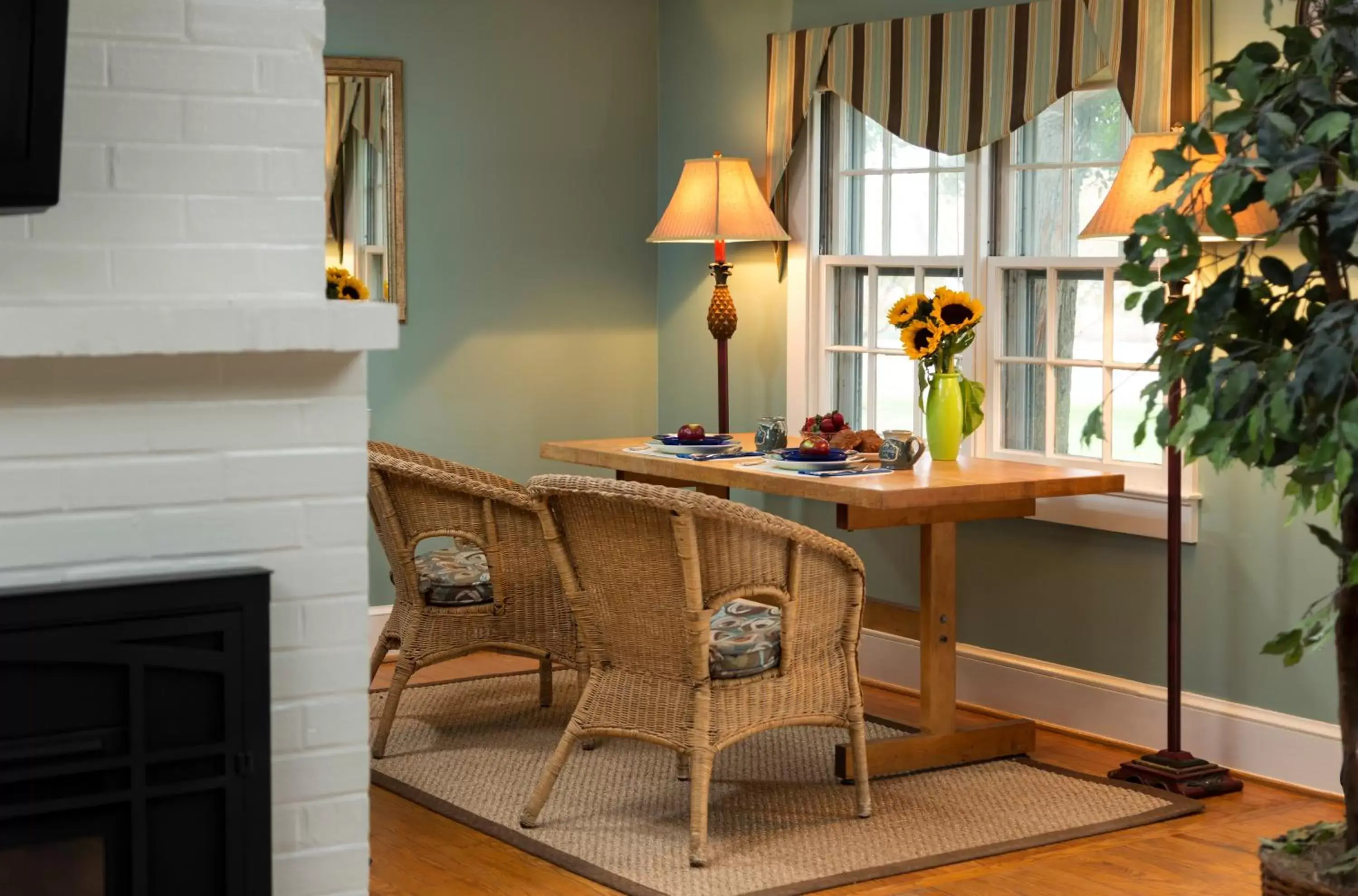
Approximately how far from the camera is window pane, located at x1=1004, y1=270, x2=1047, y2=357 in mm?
5000

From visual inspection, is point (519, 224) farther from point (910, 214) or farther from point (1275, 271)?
point (1275, 271)

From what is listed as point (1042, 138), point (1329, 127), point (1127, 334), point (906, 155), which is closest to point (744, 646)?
point (1127, 334)

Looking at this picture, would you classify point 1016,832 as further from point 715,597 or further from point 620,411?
point 620,411

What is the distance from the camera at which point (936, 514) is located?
14.0 ft

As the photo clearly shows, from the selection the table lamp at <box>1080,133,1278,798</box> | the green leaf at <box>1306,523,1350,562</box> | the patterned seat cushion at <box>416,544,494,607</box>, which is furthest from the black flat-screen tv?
the table lamp at <box>1080,133,1278,798</box>

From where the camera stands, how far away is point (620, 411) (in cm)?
639

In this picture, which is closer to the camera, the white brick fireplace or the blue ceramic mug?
the white brick fireplace

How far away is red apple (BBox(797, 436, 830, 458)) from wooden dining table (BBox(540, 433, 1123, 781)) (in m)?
0.11

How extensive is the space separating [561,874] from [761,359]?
2.64m

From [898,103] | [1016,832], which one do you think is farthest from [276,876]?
[898,103]

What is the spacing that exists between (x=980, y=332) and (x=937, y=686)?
1179 millimetres

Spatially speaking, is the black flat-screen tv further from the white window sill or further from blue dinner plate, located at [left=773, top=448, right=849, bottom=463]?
the white window sill

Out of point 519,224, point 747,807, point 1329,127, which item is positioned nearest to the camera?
point 1329,127

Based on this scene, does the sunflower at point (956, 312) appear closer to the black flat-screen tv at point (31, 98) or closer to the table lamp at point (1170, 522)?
the table lamp at point (1170, 522)
